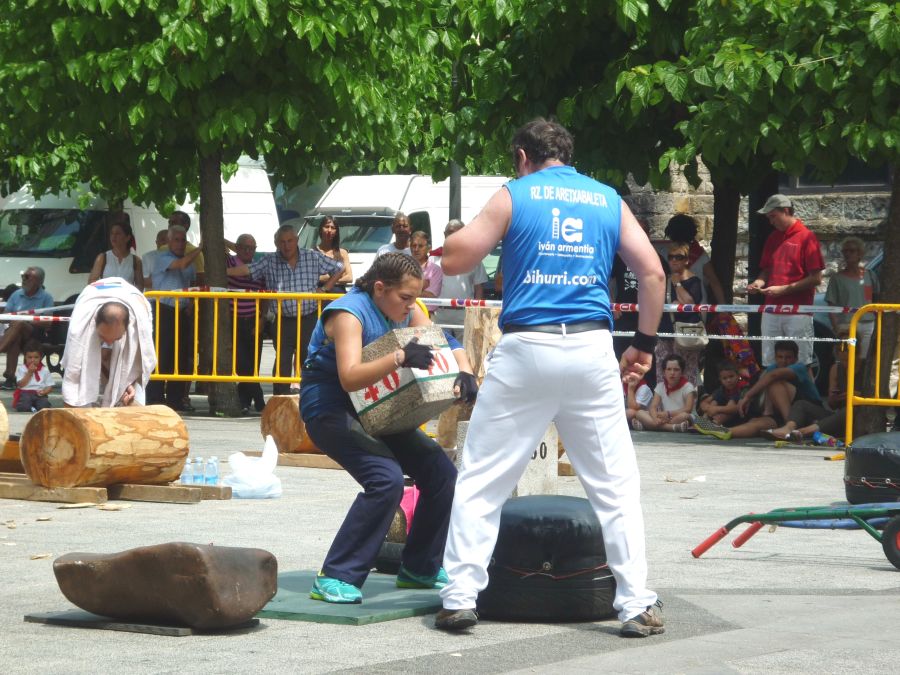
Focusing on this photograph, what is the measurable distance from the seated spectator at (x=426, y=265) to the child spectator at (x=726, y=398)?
3.21 metres

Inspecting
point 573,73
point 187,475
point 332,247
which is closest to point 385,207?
point 332,247

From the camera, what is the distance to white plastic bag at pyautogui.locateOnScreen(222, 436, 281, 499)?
35.1 ft

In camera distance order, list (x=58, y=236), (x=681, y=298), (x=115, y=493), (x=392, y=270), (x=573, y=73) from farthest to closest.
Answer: (x=58, y=236)
(x=573, y=73)
(x=681, y=298)
(x=115, y=493)
(x=392, y=270)

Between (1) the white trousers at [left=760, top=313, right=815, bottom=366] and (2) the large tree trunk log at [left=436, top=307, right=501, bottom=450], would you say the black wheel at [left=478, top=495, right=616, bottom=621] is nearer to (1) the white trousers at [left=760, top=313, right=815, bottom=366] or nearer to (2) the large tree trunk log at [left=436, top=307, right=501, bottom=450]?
(2) the large tree trunk log at [left=436, top=307, right=501, bottom=450]

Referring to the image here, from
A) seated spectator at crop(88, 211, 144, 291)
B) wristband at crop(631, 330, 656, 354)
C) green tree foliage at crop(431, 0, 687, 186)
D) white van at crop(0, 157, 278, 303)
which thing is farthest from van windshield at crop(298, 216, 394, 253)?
wristband at crop(631, 330, 656, 354)

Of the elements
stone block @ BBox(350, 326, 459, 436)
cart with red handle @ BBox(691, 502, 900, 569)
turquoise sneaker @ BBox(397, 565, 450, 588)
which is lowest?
turquoise sneaker @ BBox(397, 565, 450, 588)

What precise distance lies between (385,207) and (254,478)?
1870 cm

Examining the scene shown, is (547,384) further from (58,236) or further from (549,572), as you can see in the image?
(58,236)

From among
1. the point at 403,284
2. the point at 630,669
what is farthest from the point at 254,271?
the point at 630,669

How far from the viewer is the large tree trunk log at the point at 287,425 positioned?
42.7 feet

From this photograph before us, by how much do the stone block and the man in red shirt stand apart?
8.39 metres

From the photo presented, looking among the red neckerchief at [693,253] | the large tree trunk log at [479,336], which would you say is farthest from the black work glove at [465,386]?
the red neckerchief at [693,253]

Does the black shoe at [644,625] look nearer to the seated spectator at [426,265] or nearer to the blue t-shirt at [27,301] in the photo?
the seated spectator at [426,265]

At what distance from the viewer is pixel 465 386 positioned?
22.2 feet
